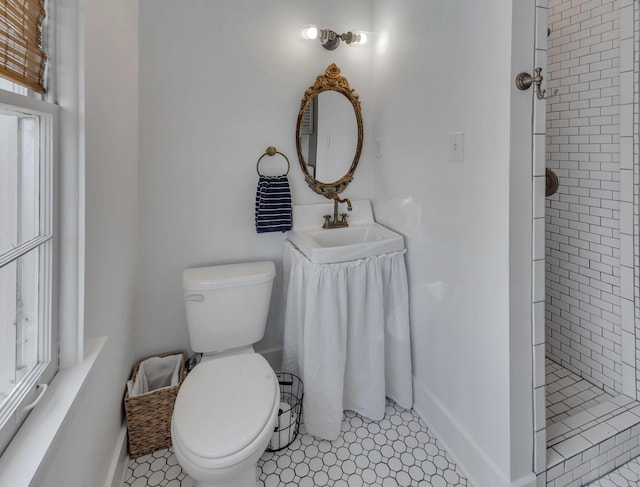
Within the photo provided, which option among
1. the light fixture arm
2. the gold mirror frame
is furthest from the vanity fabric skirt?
the light fixture arm

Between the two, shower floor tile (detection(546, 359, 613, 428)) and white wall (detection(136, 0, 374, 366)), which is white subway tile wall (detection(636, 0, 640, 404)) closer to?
shower floor tile (detection(546, 359, 613, 428))

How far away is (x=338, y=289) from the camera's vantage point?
1663 millimetres

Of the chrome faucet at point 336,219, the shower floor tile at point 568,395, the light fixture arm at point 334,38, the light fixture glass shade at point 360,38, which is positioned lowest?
the shower floor tile at point 568,395

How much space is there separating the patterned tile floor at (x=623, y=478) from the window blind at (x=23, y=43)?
7.78 ft

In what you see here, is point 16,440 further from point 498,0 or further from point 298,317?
point 498,0

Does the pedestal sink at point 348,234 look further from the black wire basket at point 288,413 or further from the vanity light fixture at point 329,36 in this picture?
the vanity light fixture at point 329,36

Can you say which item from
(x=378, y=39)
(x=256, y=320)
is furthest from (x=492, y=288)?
(x=378, y=39)

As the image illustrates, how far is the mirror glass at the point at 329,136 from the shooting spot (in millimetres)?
2053

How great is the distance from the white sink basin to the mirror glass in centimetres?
34

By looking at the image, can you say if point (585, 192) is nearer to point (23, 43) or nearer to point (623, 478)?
point (623, 478)

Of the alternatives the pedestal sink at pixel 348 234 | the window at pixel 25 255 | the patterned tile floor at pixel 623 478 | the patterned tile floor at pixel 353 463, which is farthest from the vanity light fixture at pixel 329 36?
the patterned tile floor at pixel 623 478

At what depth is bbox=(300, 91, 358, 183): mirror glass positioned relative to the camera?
2053 millimetres

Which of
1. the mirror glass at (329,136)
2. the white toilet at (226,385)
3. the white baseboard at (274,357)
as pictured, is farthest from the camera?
the white baseboard at (274,357)

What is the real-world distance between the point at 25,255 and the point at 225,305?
889 millimetres
